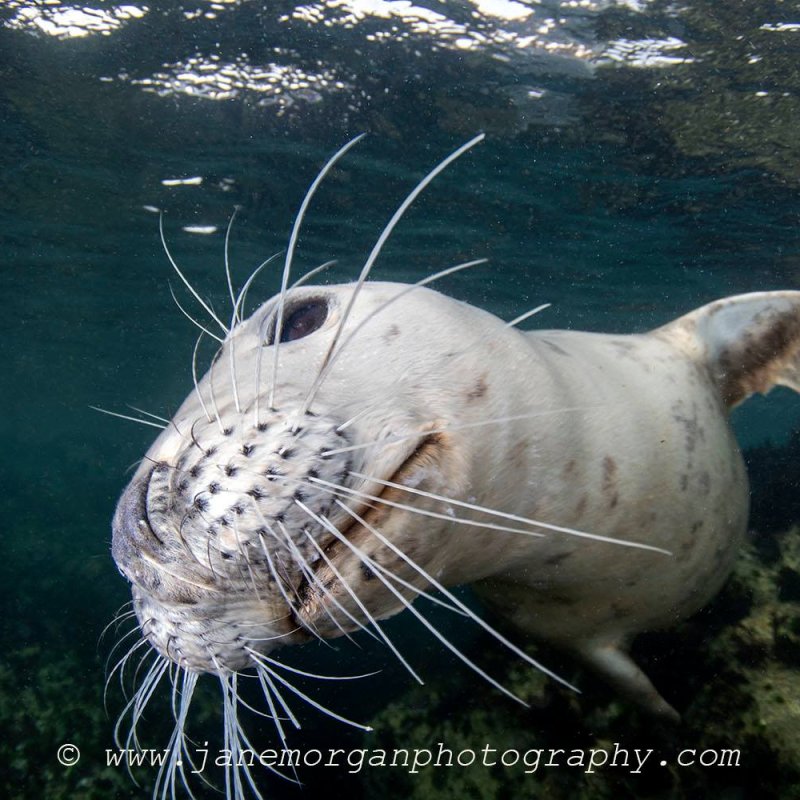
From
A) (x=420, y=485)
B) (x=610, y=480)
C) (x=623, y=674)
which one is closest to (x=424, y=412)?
(x=420, y=485)

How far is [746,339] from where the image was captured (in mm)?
3760

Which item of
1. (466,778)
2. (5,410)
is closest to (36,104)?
(466,778)

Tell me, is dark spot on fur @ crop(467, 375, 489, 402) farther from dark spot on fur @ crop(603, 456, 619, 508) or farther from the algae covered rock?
the algae covered rock

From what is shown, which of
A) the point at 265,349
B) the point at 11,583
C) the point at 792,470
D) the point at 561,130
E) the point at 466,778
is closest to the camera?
the point at 265,349

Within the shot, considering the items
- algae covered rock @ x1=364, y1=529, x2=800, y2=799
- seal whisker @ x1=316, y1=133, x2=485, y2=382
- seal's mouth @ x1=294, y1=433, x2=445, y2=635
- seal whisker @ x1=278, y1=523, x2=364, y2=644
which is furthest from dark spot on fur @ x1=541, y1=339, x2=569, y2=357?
algae covered rock @ x1=364, y1=529, x2=800, y2=799

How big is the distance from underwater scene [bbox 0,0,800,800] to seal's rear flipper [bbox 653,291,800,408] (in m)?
0.02

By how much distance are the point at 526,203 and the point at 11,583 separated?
13.0 meters

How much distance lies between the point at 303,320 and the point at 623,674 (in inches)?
102

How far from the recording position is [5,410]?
171 feet

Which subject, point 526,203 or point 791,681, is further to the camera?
point 526,203

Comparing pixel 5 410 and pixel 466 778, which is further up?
pixel 466 778

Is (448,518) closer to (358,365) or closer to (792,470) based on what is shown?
(358,365)

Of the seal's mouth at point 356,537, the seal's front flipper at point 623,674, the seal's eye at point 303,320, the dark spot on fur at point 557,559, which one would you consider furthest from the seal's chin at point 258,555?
the seal's front flipper at point 623,674

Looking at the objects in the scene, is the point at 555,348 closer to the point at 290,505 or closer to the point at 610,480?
the point at 610,480
